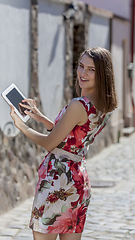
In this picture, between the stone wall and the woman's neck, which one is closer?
the woman's neck

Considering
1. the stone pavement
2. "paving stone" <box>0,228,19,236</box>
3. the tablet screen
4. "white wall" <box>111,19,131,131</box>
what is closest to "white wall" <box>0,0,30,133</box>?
the stone pavement

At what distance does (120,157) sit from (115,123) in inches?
114

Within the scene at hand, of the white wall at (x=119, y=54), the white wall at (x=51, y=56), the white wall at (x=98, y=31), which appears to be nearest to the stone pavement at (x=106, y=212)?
the white wall at (x=51, y=56)

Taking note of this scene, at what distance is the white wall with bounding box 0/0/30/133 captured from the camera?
234 inches

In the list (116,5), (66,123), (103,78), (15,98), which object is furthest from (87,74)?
(116,5)

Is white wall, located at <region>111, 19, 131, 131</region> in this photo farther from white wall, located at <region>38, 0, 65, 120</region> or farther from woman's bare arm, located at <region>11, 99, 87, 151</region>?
woman's bare arm, located at <region>11, 99, 87, 151</region>

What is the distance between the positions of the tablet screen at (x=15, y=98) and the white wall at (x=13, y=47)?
288 centimetres

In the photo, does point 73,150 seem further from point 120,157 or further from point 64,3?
point 120,157

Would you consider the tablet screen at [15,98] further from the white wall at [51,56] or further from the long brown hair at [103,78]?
the white wall at [51,56]

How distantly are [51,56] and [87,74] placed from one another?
515cm

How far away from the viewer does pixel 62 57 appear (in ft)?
28.5

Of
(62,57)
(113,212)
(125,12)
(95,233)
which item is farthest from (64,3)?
(125,12)

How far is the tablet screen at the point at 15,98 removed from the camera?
117 inches

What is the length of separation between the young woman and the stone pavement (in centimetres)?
202
